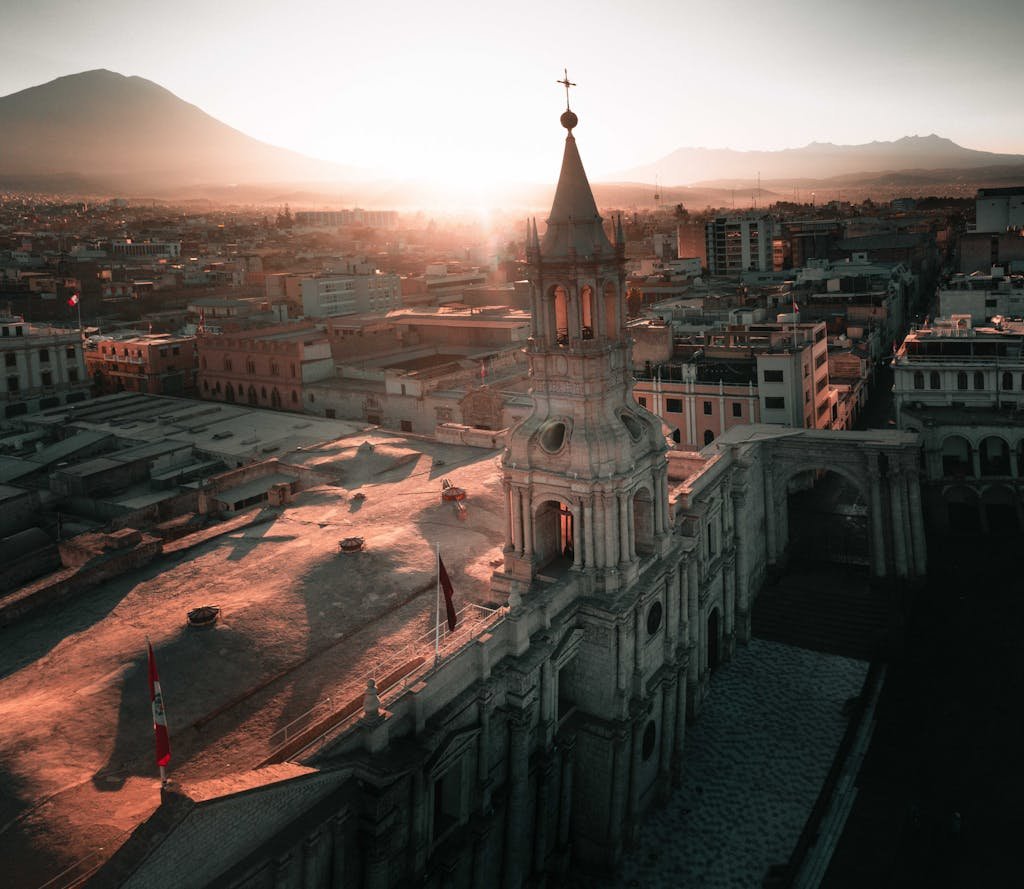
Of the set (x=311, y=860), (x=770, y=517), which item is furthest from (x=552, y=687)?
(x=770, y=517)

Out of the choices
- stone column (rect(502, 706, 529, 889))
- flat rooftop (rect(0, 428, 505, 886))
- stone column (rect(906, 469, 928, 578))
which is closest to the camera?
flat rooftop (rect(0, 428, 505, 886))

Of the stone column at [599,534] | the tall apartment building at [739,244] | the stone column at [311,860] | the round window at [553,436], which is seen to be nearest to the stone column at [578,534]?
the stone column at [599,534]

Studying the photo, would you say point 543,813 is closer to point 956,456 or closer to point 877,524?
point 877,524

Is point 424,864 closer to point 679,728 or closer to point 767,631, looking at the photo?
point 679,728

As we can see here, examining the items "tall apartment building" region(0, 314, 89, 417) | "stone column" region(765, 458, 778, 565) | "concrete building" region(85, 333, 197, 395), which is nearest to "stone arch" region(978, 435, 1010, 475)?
"stone column" region(765, 458, 778, 565)

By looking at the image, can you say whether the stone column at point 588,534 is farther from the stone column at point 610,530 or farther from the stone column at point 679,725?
the stone column at point 679,725

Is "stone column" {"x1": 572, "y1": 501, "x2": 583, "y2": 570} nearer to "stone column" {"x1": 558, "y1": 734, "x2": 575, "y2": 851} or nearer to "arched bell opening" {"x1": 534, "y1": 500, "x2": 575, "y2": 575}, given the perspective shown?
"arched bell opening" {"x1": 534, "y1": 500, "x2": 575, "y2": 575}
